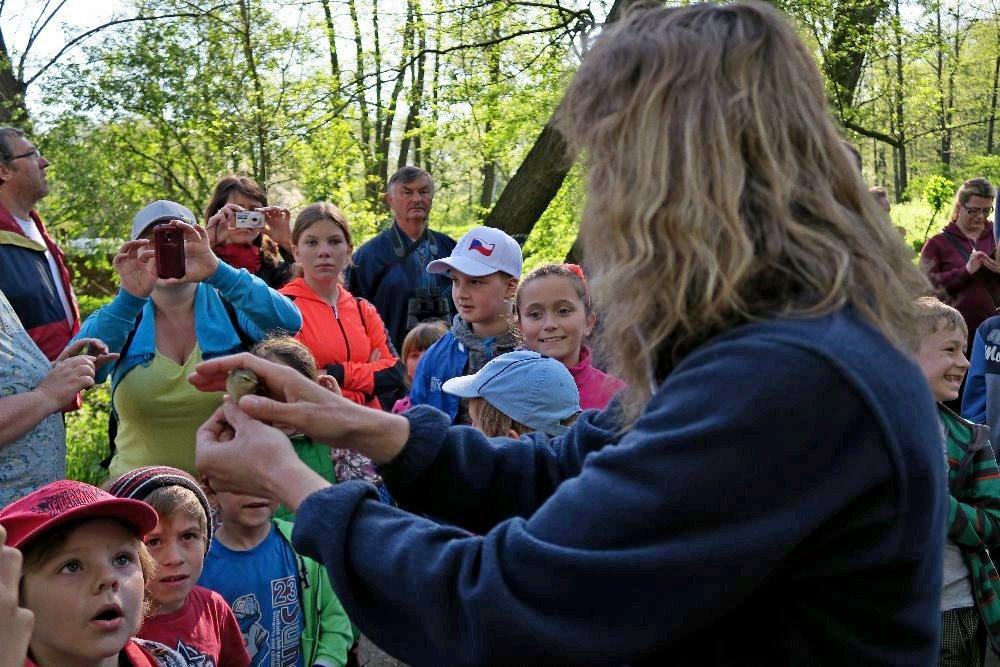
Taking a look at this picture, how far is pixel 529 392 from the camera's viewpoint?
13.1ft

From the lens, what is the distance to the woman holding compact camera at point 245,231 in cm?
589

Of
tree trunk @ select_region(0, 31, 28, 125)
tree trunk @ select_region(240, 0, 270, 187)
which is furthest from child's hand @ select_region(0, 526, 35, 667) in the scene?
tree trunk @ select_region(0, 31, 28, 125)

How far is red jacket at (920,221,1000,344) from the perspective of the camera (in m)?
8.83

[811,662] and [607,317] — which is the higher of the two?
[607,317]

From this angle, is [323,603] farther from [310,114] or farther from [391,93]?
[391,93]

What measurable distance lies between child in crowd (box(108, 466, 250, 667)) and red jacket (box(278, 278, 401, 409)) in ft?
6.48

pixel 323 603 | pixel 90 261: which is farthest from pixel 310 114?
pixel 323 603

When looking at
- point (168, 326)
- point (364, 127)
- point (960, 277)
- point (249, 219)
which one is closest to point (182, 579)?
point (168, 326)

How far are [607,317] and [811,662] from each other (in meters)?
0.57

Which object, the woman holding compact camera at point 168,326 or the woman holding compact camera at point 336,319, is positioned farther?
the woman holding compact camera at point 336,319

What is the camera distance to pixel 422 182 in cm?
734

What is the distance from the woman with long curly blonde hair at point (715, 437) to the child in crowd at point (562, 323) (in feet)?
9.77

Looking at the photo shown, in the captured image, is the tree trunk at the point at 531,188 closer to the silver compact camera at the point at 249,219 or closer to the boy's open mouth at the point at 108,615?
the silver compact camera at the point at 249,219

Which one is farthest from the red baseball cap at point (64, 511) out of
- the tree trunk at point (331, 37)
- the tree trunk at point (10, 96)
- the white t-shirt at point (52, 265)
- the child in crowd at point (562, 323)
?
the tree trunk at point (331, 37)
